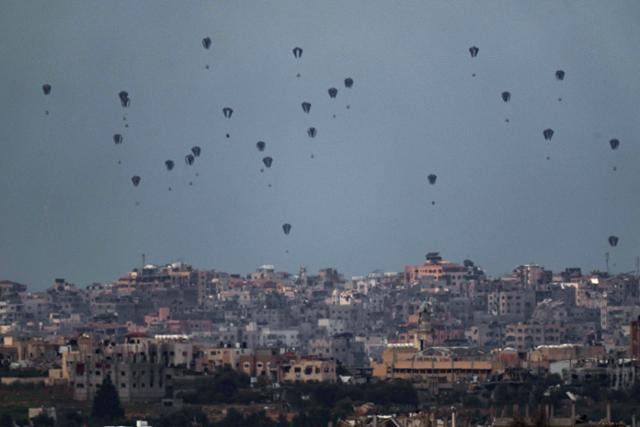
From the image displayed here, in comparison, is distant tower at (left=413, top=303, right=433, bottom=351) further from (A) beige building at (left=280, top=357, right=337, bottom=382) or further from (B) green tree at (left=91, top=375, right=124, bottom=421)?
(B) green tree at (left=91, top=375, right=124, bottom=421)

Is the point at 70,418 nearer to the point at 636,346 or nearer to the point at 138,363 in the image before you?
the point at 138,363

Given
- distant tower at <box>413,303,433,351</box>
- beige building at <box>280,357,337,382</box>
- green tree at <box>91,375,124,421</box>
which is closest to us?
green tree at <box>91,375,124,421</box>

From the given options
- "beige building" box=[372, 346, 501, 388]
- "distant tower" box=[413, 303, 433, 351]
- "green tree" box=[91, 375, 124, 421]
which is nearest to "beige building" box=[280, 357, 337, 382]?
"beige building" box=[372, 346, 501, 388]

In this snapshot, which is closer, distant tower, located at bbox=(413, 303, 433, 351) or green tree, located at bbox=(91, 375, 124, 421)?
green tree, located at bbox=(91, 375, 124, 421)

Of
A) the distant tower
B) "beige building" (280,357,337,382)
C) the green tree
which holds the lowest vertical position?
the green tree

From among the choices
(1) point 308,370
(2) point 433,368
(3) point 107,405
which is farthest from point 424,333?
(3) point 107,405

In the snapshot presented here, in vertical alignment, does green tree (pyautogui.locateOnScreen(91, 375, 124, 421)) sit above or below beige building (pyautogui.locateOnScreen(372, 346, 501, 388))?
below

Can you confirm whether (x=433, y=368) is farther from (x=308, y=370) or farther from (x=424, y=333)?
(x=424, y=333)

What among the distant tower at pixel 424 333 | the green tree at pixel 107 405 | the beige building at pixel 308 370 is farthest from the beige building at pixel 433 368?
the green tree at pixel 107 405

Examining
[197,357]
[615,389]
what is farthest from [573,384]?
[197,357]
